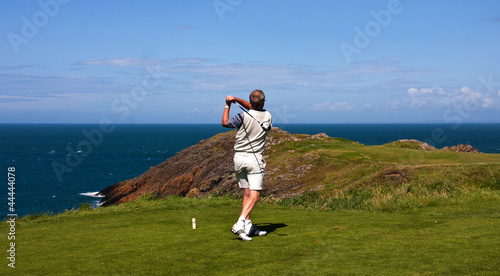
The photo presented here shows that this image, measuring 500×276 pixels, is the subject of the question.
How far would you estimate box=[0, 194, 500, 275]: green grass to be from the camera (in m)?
6.72

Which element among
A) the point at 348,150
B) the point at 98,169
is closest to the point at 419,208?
the point at 348,150

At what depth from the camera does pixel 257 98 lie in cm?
901

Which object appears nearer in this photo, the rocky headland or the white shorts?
the white shorts

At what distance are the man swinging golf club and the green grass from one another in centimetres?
64

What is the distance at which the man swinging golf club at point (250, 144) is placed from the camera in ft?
29.2

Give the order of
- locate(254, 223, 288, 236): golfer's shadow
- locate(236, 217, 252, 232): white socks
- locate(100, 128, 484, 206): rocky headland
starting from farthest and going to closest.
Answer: locate(100, 128, 484, 206): rocky headland, locate(254, 223, 288, 236): golfer's shadow, locate(236, 217, 252, 232): white socks

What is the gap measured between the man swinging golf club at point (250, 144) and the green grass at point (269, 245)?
0.64 m

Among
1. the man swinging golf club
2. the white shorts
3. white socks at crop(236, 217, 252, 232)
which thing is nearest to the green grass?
white socks at crop(236, 217, 252, 232)

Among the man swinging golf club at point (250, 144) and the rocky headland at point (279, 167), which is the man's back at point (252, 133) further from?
the rocky headland at point (279, 167)

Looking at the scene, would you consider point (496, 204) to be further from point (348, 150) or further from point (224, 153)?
point (224, 153)

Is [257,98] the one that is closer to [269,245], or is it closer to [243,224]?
[243,224]

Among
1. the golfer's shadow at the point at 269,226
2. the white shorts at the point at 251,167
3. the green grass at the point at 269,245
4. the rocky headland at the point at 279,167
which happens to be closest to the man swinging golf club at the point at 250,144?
the white shorts at the point at 251,167

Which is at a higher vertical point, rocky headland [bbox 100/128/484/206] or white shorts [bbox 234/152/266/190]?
white shorts [bbox 234/152/266/190]

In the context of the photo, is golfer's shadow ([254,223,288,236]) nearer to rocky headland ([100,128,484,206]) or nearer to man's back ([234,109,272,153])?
man's back ([234,109,272,153])
